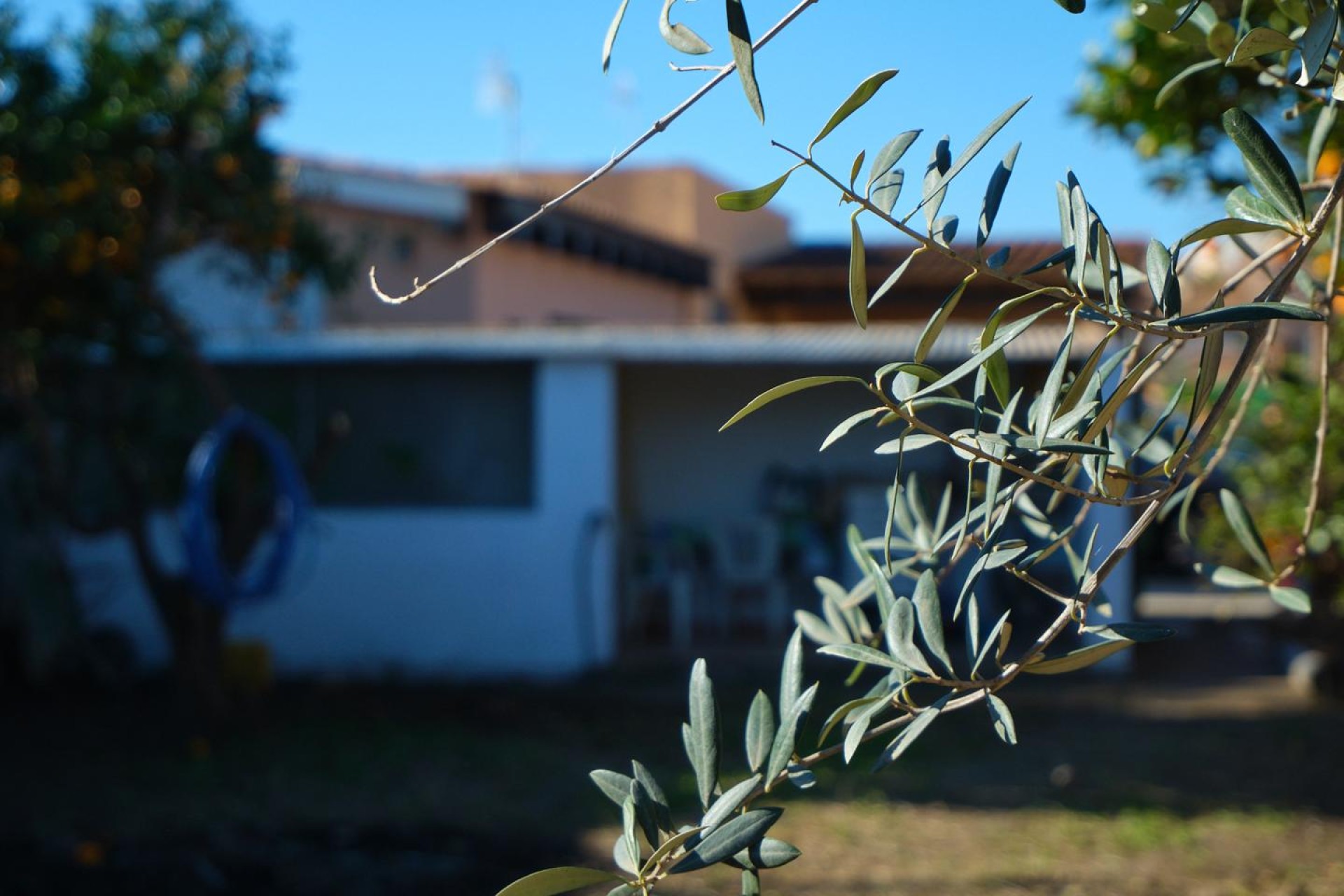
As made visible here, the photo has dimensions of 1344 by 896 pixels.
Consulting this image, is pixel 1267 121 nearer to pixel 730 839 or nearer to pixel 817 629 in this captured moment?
pixel 817 629

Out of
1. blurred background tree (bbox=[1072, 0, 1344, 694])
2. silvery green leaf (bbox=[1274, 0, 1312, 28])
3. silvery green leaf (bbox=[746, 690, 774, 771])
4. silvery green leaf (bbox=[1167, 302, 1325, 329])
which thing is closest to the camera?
silvery green leaf (bbox=[1167, 302, 1325, 329])

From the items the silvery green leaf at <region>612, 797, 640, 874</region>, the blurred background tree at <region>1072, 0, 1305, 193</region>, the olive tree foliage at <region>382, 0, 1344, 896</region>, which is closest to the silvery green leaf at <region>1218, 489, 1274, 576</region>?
the olive tree foliage at <region>382, 0, 1344, 896</region>

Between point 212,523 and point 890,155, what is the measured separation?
630cm

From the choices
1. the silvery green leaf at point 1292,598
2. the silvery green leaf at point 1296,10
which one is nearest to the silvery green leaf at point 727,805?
the silvery green leaf at point 1292,598

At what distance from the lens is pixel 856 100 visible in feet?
4.25

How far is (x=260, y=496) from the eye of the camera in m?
7.88

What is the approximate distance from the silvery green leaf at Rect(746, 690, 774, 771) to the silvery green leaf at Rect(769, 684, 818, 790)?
17mm

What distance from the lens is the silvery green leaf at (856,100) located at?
1274 millimetres

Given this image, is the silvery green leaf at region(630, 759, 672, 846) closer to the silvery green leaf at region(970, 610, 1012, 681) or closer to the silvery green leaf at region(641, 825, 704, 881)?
the silvery green leaf at region(641, 825, 704, 881)

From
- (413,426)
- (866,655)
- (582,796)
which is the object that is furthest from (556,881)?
(413,426)

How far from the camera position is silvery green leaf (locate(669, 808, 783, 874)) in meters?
1.35

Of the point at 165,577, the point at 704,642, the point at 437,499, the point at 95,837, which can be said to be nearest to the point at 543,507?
the point at 437,499

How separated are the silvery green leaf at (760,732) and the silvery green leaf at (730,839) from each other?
137mm

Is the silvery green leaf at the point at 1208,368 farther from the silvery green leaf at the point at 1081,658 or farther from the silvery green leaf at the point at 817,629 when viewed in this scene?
the silvery green leaf at the point at 817,629
